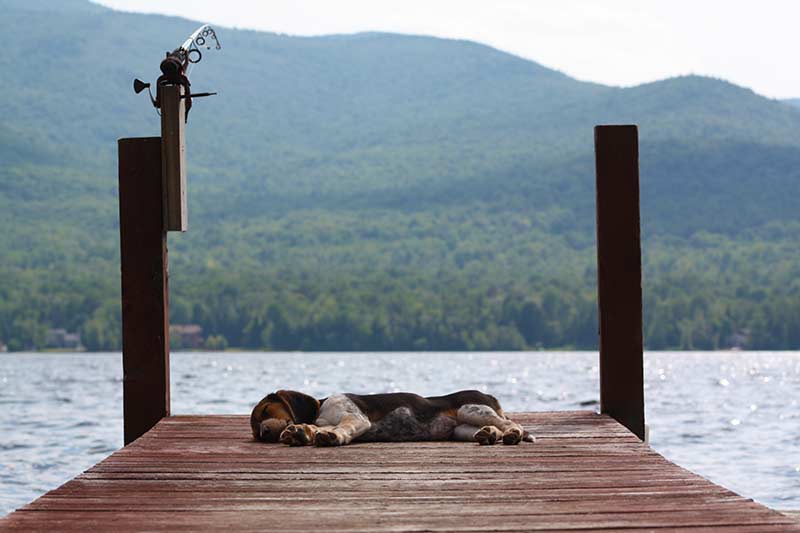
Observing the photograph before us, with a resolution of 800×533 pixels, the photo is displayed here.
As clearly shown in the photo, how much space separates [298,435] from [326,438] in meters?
0.17

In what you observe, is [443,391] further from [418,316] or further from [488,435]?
[418,316]

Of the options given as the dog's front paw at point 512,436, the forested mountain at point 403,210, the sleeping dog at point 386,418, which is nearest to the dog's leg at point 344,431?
Result: the sleeping dog at point 386,418

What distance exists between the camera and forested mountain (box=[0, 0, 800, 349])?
69.9 m

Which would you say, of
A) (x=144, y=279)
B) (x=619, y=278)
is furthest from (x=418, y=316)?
(x=144, y=279)

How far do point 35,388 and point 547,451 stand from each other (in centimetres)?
3528

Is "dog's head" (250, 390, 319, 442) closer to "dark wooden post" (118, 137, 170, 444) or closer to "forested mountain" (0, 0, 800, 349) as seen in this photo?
"dark wooden post" (118, 137, 170, 444)

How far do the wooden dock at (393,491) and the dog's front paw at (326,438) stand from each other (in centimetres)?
11

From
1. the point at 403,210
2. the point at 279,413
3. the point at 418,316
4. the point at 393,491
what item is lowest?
the point at 418,316

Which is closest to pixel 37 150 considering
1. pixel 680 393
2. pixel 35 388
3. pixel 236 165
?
pixel 236 165

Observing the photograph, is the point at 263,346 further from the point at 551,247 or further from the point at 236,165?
the point at 236,165

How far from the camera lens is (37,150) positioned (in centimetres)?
8800

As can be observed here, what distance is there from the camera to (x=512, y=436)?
657 cm

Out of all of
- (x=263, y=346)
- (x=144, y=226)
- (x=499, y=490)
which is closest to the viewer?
(x=499, y=490)

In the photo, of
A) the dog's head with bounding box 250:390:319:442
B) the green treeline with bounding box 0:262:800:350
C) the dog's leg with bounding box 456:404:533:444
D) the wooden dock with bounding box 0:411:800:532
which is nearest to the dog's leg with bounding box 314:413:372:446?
the wooden dock with bounding box 0:411:800:532
